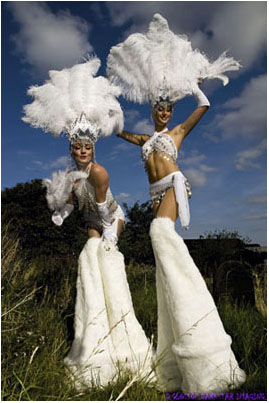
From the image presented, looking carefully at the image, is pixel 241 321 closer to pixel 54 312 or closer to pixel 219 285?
pixel 219 285

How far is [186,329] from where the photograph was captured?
3.17 meters

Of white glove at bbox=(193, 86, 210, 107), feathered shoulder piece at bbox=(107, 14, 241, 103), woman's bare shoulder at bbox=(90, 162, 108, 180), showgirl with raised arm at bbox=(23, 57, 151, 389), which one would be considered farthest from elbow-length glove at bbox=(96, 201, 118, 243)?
white glove at bbox=(193, 86, 210, 107)

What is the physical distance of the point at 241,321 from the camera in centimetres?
450

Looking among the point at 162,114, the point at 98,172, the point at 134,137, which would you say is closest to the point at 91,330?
the point at 98,172

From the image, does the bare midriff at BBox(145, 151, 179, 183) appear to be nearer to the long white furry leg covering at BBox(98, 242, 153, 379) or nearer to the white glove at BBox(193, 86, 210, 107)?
the white glove at BBox(193, 86, 210, 107)

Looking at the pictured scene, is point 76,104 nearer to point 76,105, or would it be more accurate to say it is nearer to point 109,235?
point 76,105

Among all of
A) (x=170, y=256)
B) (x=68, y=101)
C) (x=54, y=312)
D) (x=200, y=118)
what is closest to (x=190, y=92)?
(x=200, y=118)

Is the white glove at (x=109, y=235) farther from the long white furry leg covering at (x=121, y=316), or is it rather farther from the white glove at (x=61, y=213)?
the white glove at (x=61, y=213)

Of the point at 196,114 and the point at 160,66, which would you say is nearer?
the point at 160,66

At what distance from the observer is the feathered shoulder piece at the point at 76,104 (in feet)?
11.9

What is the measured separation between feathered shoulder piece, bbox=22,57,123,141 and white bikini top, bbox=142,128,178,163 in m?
0.38

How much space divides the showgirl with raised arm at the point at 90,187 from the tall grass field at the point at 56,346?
35 centimetres

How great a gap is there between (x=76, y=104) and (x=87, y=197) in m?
0.91

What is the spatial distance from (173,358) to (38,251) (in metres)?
8.26
